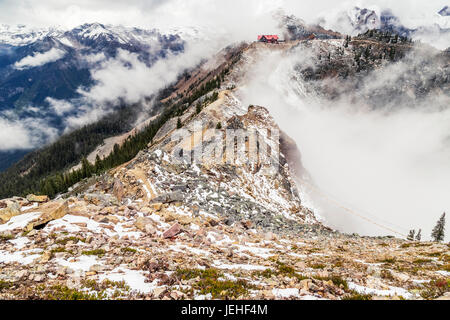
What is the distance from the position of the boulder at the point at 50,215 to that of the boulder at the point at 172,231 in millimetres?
8218

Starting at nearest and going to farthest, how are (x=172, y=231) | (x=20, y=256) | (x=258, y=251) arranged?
(x=20, y=256)
(x=258, y=251)
(x=172, y=231)

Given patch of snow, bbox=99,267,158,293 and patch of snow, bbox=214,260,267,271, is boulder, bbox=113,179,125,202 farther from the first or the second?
patch of snow, bbox=214,260,267,271

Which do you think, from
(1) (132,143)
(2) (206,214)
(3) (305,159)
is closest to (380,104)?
(3) (305,159)

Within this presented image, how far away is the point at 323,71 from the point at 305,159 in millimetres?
71043

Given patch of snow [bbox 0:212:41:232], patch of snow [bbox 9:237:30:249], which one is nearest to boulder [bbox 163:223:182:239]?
patch of snow [bbox 9:237:30:249]

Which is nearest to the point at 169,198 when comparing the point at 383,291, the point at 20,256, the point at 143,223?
the point at 143,223

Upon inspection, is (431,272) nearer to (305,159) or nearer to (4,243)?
(4,243)

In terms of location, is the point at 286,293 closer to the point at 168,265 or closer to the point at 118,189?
the point at 168,265

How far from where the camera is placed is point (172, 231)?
1877cm

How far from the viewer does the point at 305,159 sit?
114 m

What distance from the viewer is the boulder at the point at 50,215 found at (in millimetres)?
15820

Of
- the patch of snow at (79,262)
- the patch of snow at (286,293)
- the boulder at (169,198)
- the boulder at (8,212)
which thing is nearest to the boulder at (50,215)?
the boulder at (8,212)

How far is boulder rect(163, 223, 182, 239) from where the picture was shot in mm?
18359

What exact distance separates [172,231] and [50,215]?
9136 mm
